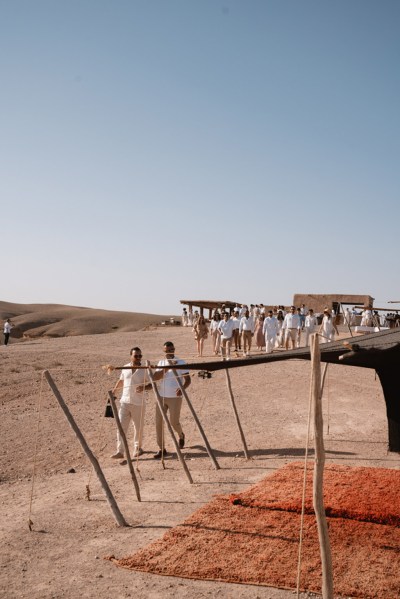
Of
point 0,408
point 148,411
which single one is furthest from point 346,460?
point 0,408

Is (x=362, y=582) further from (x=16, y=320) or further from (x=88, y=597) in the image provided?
(x=16, y=320)

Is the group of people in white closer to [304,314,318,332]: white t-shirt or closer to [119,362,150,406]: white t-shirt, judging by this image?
[304,314,318,332]: white t-shirt

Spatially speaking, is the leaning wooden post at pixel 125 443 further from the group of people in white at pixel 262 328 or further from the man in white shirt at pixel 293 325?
the man in white shirt at pixel 293 325

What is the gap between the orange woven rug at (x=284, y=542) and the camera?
475 centimetres

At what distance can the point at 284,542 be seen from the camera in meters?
5.41

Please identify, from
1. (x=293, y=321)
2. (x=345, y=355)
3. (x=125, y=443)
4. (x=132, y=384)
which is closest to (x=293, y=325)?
(x=293, y=321)

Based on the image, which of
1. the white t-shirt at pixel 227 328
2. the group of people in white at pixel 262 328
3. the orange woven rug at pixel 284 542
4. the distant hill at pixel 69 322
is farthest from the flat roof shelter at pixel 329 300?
the orange woven rug at pixel 284 542

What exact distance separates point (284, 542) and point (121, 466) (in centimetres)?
424

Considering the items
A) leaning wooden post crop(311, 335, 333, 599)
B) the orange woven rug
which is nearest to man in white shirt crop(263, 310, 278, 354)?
the orange woven rug

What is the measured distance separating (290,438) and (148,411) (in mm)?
3725

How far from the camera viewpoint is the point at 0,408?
13.9 m

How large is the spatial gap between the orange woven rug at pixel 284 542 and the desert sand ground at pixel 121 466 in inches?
8.6

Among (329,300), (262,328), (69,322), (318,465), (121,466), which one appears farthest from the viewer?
(69,322)

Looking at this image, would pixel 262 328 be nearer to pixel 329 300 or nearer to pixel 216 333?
pixel 216 333
